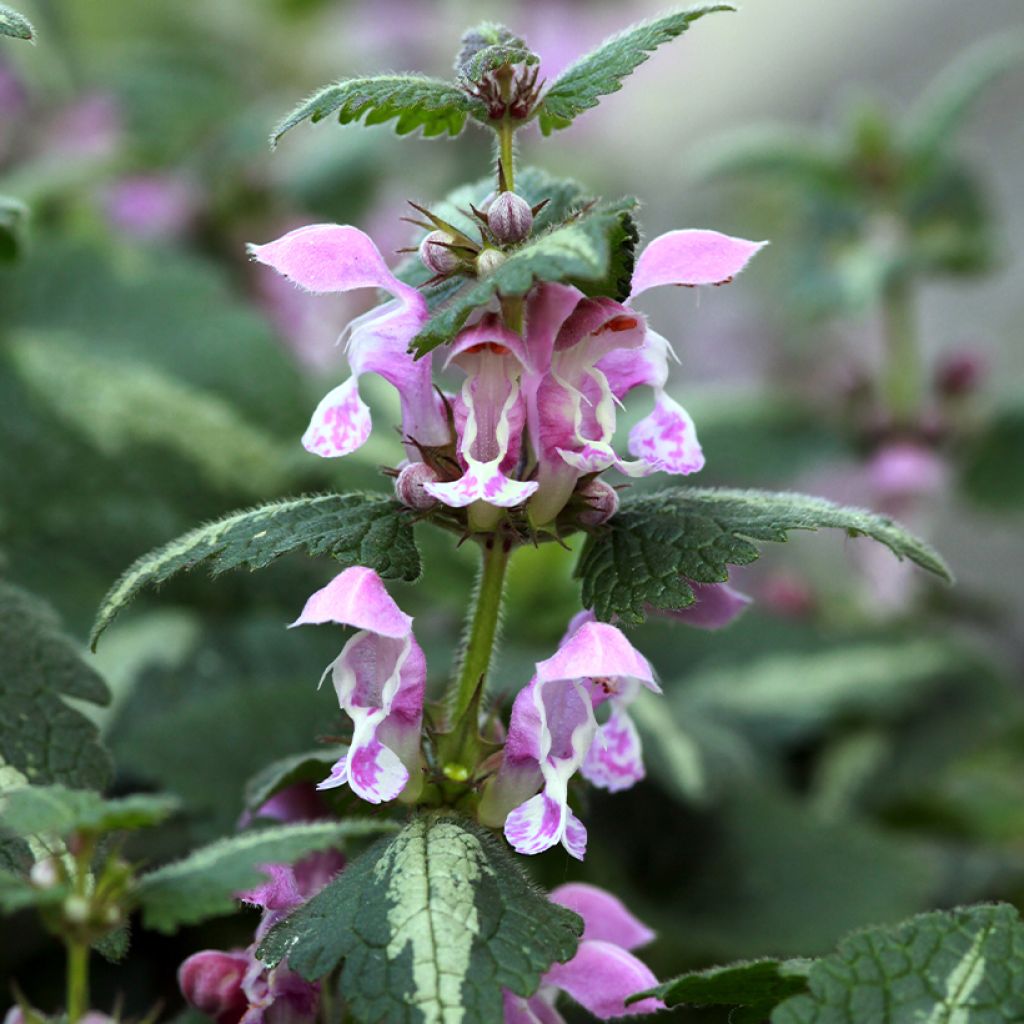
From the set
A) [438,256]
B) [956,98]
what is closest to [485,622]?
[438,256]

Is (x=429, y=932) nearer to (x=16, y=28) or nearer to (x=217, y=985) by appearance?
(x=217, y=985)

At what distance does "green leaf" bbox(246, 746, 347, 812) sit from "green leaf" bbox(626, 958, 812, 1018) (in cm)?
19

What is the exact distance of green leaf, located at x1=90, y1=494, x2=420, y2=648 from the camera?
60 centimetres

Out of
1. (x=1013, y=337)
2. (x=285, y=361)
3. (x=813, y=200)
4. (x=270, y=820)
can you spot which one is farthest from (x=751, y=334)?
(x=270, y=820)

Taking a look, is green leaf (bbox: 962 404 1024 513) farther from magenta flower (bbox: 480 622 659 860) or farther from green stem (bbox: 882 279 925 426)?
magenta flower (bbox: 480 622 659 860)

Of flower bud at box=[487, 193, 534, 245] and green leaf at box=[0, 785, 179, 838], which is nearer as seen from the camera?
green leaf at box=[0, 785, 179, 838]

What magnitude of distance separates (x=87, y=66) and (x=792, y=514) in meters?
2.05

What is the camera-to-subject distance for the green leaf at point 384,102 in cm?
60

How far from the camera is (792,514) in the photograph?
0.62 metres

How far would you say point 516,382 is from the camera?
2.09 ft

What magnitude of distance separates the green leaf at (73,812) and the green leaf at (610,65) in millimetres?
334

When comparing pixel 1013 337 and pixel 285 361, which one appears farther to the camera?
pixel 1013 337

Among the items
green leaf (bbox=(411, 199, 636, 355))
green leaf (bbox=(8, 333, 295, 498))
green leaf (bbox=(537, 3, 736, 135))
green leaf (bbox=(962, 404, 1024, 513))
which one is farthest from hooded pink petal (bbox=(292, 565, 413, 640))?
green leaf (bbox=(962, 404, 1024, 513))

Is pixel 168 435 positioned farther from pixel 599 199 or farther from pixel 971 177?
pixel 971 177
